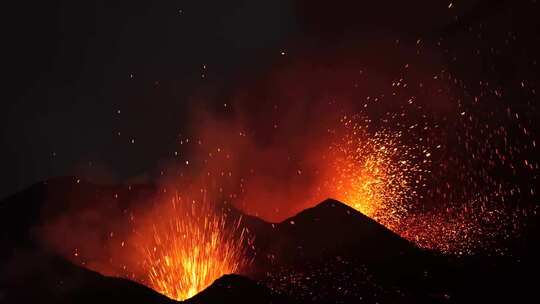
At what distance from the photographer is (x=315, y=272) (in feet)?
32.2

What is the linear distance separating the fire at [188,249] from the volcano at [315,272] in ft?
2.17

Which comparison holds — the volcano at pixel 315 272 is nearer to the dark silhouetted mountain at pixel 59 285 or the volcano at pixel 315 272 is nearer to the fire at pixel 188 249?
the dark silhouetted mountain at pixel 59 285

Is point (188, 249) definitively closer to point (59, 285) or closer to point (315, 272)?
point (59, 285)

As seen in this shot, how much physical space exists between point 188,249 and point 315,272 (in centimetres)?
447

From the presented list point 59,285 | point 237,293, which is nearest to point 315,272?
point 237,293

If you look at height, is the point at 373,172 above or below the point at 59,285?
above

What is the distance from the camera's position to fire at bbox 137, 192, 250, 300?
11562mm

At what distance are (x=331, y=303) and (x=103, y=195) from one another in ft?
31.0

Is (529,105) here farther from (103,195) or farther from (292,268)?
(103,195)

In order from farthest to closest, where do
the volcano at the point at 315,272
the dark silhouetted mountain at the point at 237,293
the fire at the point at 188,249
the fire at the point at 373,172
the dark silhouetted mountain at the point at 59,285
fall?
the fire at the point at 373,172
the fire at the point at 188,249
the volcano at the point at 315,272
the dark silhouetted mountain at the point at 59,285
the dark silhouetted mountain at the point at 237,293

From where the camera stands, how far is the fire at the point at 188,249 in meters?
11.6

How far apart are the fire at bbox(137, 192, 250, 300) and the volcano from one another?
663 millimetres

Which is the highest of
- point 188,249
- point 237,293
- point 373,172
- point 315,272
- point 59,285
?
point 373,172

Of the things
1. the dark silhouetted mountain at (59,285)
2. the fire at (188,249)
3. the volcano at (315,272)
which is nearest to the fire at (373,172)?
the volcano at (315,272)
